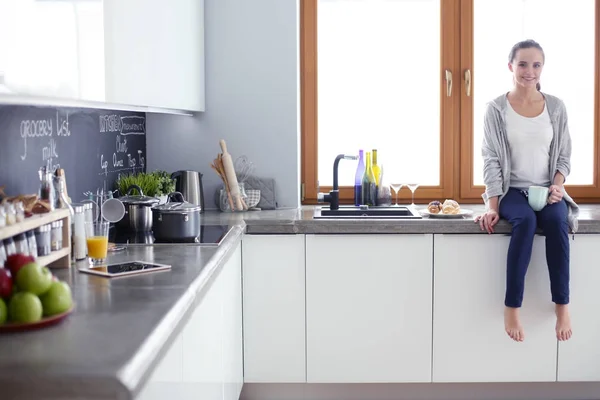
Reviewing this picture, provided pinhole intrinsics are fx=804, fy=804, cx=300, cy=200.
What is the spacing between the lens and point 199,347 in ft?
7.07

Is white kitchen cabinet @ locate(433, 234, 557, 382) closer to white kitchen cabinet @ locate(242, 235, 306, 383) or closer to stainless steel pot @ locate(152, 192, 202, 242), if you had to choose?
white kitchen cabinet @ locate(242, 235, 306, 383)

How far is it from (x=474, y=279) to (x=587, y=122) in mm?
1274

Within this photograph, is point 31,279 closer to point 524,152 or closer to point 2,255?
point 2,255

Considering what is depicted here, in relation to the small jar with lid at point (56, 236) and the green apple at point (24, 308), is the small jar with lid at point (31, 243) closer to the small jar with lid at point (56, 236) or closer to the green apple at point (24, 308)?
the small jar with lid at point (56, 236)

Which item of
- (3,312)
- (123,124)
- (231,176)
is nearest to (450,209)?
(231,176)

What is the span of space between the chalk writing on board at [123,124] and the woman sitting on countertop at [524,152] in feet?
5.09

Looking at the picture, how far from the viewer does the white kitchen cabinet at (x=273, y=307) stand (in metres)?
3.39

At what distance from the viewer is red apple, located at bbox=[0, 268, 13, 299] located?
1539mm

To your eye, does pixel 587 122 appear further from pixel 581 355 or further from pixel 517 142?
pixel 581 355

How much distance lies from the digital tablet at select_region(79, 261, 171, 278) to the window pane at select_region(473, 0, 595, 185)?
232cm

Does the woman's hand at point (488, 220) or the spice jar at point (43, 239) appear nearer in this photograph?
the spice jar at point (43, 239)

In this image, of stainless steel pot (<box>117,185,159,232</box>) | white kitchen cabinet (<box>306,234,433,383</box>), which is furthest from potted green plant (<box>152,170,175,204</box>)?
white kitchen cabinet (<box>306,234,433,383</box>)

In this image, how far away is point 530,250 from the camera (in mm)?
3225

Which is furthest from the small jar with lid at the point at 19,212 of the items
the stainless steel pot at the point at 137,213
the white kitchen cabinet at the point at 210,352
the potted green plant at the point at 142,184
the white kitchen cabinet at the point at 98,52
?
the potted green plant at the point at 142,184
